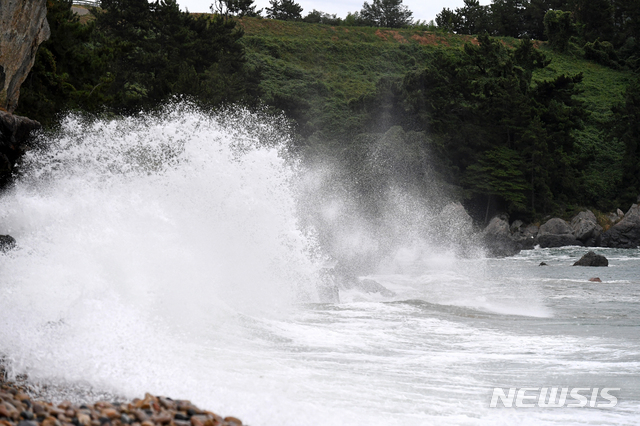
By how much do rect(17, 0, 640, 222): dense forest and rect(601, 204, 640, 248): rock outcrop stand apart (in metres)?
5.10

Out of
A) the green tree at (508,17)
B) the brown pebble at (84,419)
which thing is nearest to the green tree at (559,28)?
the green tree at (508,17)

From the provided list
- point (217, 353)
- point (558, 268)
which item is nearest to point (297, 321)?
point (217, 353)

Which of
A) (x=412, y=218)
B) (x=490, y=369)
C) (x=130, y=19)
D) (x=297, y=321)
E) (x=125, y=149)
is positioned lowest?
(x=412, y=218)

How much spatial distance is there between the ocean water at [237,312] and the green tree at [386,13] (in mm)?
72407

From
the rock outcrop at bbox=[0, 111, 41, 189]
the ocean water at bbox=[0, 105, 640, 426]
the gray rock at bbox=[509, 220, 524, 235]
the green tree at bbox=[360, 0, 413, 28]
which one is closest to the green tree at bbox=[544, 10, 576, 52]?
the green tree at bbox=[360, 0, 413, 28]

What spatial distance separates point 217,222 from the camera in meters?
12.3

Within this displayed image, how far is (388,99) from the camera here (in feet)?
143

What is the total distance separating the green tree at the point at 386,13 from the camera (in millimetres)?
84750

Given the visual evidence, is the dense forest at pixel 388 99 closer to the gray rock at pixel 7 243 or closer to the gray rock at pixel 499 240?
the gray rock at pixel 499 240

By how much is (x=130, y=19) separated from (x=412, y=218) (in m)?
21.0

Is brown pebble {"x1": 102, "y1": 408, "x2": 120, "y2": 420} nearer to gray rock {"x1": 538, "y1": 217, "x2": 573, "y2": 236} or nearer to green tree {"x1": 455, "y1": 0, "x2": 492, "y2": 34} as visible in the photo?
gray rock {"x1": 538, "y1": 217, "x2": 573, "y2": 236}

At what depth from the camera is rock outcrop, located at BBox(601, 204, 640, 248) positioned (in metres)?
37.8

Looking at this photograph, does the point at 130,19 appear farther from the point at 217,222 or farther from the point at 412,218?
the point at 217,222

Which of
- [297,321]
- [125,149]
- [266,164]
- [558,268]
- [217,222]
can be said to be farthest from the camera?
[558,268]
